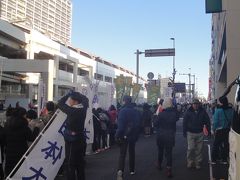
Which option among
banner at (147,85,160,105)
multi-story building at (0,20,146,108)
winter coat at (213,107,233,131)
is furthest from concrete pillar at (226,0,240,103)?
banner at (147,85,160,105)

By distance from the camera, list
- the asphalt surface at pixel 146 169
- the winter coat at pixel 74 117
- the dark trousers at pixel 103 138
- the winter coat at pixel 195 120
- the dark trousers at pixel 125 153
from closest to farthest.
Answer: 1. the winter coat at pixel 74 117
2. the dark trousers at pixel 125 153
3. the asphalt surface at pixel 146 169
4. the winter coat at pixel 195 120
5. the dark trousers at pixel 103 138

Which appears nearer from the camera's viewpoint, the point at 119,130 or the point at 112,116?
the point at 119,130

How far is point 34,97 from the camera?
209ft

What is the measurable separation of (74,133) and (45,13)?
467 feet

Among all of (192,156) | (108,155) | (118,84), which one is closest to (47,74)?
(118,84)

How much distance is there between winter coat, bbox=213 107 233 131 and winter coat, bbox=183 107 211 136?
296 millimetres

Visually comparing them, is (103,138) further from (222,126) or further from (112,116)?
(222,126)

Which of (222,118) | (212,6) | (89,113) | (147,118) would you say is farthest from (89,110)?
(147,118)

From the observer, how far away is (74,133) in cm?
806

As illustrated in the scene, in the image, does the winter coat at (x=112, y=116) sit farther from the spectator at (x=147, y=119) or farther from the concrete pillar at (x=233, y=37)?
the concrete pillar at (x=233, y=37)

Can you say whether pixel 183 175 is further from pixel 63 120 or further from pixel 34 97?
pixel 34 97

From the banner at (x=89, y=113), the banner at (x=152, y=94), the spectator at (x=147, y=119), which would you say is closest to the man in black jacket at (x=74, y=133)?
the banner at (x=89, y=113)

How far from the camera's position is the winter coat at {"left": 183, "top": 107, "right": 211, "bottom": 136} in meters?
12.0

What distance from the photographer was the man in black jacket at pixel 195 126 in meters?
12.1
